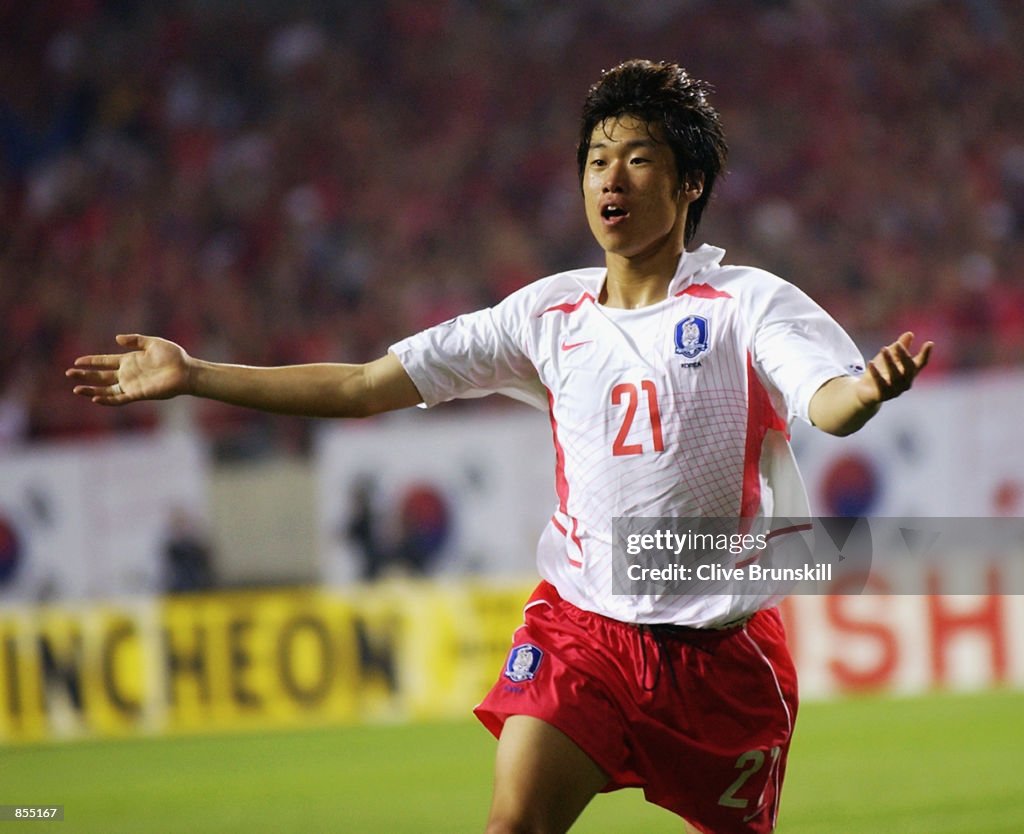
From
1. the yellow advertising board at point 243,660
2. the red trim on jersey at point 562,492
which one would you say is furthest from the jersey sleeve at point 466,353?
the yellow advertising board at point 243,660

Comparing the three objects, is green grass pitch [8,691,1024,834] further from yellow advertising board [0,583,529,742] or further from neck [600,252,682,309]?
neck [600,252,682,309]

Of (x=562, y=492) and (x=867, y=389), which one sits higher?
(x=867, y=389)

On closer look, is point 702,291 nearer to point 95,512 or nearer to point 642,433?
point 642,433

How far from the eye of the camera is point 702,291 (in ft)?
12.2

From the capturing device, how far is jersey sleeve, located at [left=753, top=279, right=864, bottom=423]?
329 centimetres

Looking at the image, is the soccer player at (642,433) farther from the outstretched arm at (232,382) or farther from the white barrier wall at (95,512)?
the white barrier wall at (95,512)

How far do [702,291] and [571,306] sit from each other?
12.9 inches

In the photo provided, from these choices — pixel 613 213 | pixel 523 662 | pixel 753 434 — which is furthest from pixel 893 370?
pixel 523 662

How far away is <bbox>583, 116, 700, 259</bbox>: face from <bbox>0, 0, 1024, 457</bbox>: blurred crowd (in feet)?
30.5

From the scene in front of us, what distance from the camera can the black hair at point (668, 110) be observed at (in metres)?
3.74

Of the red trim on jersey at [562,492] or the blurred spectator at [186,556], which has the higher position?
the red trim on jersey at [562,492]

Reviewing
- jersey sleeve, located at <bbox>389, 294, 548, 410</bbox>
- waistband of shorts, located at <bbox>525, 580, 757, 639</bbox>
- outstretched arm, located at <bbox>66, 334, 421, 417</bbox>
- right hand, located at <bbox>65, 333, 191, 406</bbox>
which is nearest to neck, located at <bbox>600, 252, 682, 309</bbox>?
jersey sleeve, located at <bbox>389, 294, 548, 410</bbox>

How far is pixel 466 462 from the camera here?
10898 millimetres

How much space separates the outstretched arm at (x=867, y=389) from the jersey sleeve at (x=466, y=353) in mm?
920
